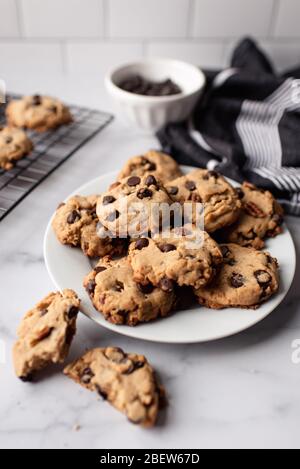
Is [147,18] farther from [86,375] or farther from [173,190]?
[86,375]

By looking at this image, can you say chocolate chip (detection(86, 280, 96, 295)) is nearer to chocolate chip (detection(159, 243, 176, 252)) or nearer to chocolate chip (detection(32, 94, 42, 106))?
chocolate chip (detection(159, 243, 176, 252))

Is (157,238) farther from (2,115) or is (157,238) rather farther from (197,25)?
(197,25)

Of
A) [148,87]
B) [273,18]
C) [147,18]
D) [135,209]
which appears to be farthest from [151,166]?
[273,18]

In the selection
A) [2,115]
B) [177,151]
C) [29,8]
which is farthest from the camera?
[29,8]

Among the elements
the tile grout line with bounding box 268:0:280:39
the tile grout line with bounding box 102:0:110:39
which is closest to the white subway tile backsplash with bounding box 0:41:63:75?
the tile grout line with bounding box 102:0:110:39

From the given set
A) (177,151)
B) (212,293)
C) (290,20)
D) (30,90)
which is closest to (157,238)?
(212,293)

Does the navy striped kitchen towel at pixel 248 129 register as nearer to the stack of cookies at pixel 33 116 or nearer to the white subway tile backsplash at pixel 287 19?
the white subway tile backsplash at pixel 287 19
